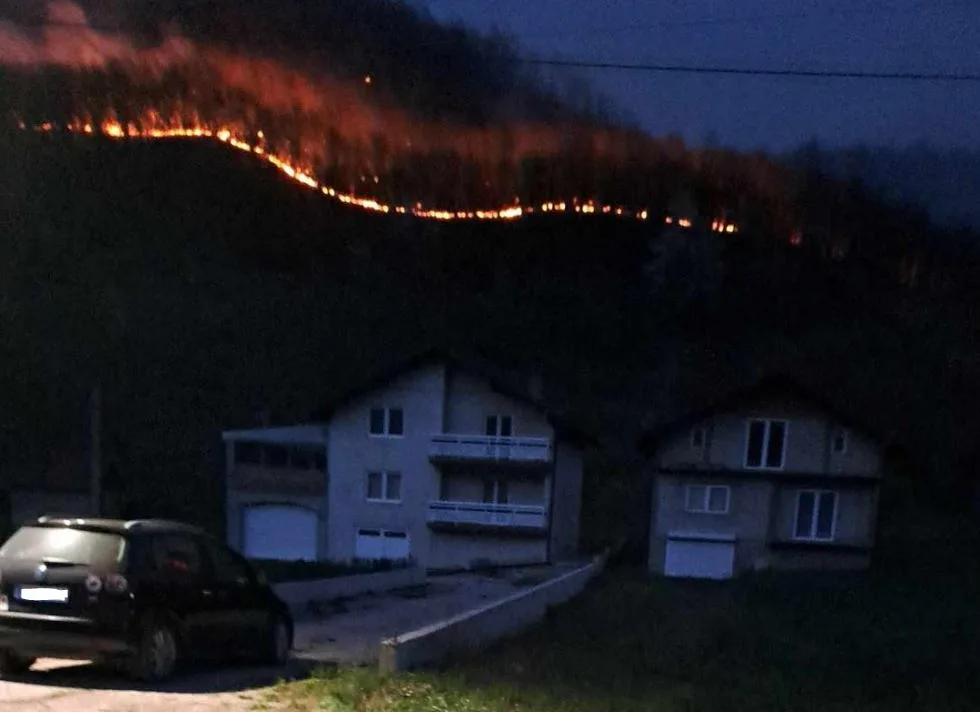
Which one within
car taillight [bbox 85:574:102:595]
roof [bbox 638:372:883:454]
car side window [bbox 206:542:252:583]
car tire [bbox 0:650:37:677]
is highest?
car taillight [bbox 85:574:102:595]

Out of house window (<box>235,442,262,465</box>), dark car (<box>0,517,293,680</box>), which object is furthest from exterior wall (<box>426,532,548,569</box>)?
dark car (<box>0,517,293,680</box>)

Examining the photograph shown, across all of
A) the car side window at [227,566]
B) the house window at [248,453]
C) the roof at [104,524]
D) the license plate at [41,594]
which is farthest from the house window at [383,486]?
the license plate at [41,594]

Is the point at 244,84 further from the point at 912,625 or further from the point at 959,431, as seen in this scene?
the point at 959,431

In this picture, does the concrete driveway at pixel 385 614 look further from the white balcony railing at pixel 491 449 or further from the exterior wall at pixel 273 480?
the exterior wall at pixel 273 480

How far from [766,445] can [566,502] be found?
27.0ft

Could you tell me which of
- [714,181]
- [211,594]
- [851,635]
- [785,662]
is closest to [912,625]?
[851,635]

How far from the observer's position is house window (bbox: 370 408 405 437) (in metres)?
40.0

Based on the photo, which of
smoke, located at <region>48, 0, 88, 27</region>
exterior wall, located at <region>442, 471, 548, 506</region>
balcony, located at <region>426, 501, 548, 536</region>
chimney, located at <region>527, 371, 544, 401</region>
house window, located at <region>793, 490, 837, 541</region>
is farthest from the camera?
chimney, located at <region>527, 371, 544, 401</region>

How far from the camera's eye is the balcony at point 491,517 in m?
38.3

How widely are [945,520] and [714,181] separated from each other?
16123 mm

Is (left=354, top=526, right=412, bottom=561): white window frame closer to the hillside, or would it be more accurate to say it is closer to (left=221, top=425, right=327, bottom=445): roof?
(left=221, top=425, right=327, bottom=445): roof

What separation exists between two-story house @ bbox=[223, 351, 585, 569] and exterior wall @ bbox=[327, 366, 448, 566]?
0.12 ft

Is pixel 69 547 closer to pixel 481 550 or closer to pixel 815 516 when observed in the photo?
pixel 481 550

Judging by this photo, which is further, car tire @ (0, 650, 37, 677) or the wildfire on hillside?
the wildfire on hillside
